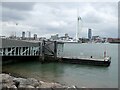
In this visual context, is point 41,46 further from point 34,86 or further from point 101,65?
point 34,86

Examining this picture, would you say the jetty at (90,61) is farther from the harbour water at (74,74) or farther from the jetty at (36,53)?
the harbour water at (74,74)

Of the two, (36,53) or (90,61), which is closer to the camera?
(90,61)

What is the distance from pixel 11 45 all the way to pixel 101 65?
16.7 metres

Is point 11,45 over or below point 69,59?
over

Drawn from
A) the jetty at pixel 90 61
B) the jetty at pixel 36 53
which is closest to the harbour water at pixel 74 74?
the jetty at pixel 90 61

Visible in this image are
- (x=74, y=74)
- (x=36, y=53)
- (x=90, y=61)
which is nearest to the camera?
(x=74, y=74)

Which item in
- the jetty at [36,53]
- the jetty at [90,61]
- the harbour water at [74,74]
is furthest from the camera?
the jetty at [90,61]

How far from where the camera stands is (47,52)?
5075cm

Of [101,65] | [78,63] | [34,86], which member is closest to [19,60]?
[78,63]

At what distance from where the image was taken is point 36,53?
50125 millimetres

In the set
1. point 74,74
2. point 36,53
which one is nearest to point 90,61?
point 74,74

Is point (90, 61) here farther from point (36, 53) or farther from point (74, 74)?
point (36, 53)

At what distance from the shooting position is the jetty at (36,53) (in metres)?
40.9

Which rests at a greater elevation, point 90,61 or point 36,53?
point 36,53
